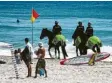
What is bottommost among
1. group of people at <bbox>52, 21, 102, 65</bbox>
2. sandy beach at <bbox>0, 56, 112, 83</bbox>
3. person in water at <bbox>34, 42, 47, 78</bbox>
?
sandy beach at <bbox>0, 56, 112, 83</bbox>

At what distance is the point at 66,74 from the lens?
65.9 feet

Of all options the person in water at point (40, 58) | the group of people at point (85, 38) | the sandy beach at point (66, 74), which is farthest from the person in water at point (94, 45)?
the person in water at point (40, 58)

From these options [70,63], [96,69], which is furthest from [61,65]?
[96,69]

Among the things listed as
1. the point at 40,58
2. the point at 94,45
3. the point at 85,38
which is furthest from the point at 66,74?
the point at 85,38

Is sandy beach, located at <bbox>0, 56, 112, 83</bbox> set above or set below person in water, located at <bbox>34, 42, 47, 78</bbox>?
below

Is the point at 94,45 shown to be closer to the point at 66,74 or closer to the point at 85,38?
the point at 85,38

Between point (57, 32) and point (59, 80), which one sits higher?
point (57, 32)

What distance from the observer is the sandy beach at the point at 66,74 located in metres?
18.3

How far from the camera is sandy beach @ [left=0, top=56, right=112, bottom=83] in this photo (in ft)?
60.0

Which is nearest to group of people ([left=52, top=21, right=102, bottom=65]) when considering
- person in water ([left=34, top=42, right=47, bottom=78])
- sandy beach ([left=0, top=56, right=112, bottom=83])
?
sandy beach ([left=0, top=56, right=112, bottom=83])

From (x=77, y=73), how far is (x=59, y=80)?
2138 millimetres

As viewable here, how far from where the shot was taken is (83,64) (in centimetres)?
2359

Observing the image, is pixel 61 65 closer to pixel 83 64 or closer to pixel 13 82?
pixel 83 64

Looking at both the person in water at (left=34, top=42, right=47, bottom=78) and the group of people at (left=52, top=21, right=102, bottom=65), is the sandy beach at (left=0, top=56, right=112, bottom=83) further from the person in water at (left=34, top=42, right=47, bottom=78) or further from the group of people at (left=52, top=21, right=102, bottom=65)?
the group of people at (left=52, top=21, right=102, bottom=65)
